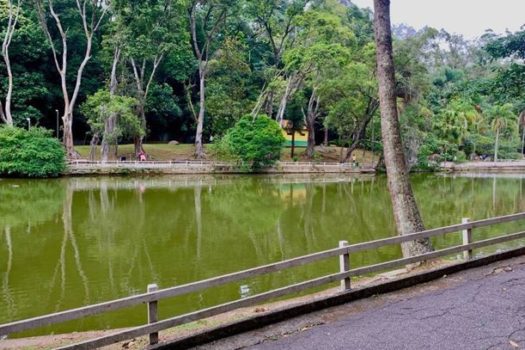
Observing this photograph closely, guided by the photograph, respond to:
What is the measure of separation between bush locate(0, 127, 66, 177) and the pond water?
7.37ft

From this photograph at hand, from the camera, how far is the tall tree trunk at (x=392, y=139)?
7.77m

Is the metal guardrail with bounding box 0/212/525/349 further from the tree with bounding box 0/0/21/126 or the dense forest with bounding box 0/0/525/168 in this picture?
the tree with bounding box 0/0/21/126

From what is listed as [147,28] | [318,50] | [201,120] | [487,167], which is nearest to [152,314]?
[318,50]

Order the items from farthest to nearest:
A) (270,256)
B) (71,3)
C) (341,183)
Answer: (71,3) < (341,183) < (270,256)

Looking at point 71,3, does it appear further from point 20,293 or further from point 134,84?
point 20,293

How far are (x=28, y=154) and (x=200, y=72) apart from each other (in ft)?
52.9

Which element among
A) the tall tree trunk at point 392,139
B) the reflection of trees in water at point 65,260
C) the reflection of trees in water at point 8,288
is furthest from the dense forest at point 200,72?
the tall tree trunk at point 392,139

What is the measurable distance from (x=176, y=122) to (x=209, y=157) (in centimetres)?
1120

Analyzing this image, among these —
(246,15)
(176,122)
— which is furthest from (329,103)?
(176,122)

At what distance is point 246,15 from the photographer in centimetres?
4072

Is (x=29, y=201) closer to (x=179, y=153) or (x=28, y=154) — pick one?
(x=28, y=154)

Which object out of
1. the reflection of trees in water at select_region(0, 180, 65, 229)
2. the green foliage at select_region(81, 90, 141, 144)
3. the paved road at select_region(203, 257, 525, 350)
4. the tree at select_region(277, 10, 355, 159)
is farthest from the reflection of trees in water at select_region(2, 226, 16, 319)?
the tree at select_region(277, 10, 355, 159)

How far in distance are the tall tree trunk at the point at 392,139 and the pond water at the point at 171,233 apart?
7.72 ft

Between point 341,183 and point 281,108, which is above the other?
point 281,108
